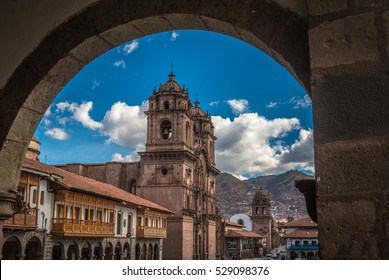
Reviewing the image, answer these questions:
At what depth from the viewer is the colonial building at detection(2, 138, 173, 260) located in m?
16.6

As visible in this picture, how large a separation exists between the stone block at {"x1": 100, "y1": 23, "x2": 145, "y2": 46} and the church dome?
36.4m

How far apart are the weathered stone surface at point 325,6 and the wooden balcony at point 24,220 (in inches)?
592

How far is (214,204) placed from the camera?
162 feet

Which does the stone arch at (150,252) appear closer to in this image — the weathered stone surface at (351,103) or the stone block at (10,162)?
the stone block at (10,162)

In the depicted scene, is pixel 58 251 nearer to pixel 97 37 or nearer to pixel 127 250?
pixel 127 250

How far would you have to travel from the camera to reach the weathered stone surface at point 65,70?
2619 mm

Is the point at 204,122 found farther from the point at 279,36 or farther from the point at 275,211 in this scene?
the point at 275,211

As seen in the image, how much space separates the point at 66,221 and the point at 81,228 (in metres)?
1.32

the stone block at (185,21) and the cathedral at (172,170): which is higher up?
the cathedral at (172,170)

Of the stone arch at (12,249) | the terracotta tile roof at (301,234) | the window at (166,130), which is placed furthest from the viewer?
the terracotta tile roof at (301,234)

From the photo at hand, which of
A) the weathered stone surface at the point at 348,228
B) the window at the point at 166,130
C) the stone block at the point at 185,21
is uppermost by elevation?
the window at the point at 166,130

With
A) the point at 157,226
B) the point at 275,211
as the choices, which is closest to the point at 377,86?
the point at 157,226

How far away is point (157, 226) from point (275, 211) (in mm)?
139118

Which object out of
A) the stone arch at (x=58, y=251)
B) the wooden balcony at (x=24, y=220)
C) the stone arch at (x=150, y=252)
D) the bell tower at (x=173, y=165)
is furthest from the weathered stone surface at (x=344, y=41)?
the bell tower at (x=173, y=165)
